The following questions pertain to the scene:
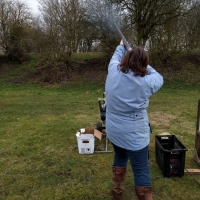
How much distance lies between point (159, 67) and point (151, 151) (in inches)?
338

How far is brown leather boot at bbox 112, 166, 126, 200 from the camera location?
2574 millimetres

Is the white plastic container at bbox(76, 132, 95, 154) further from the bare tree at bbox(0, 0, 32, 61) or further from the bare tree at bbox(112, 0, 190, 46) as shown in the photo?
the bare tree at bbox(0, 0, 32, 61)

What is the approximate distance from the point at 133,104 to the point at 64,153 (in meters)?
2.19

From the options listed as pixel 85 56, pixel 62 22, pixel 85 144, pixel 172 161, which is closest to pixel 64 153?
pixel 85 144

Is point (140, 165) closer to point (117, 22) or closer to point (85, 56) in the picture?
point (117, 22)

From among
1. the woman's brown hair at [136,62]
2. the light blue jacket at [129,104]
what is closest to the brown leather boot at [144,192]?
the light blue jacket at [129,104]

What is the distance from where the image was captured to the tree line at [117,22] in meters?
11.4

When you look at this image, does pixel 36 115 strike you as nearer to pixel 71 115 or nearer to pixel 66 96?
pixel 71 115

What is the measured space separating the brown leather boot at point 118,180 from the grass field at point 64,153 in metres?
0.14

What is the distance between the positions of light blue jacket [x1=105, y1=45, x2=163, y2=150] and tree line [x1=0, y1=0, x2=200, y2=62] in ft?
30.6

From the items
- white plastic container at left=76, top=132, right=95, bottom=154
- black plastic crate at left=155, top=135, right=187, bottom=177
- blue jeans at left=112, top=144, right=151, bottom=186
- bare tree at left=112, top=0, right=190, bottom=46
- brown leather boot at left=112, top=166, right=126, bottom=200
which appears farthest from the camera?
bare tree at left=112, top=0, right=190, bottom=46

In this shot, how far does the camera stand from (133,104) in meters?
2.12

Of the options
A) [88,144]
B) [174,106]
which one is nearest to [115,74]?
[88,144]

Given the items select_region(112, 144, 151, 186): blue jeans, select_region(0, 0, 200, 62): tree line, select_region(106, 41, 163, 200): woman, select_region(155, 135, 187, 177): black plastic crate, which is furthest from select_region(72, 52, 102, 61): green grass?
select_region(112, 144, 151, 186): blue jeans
